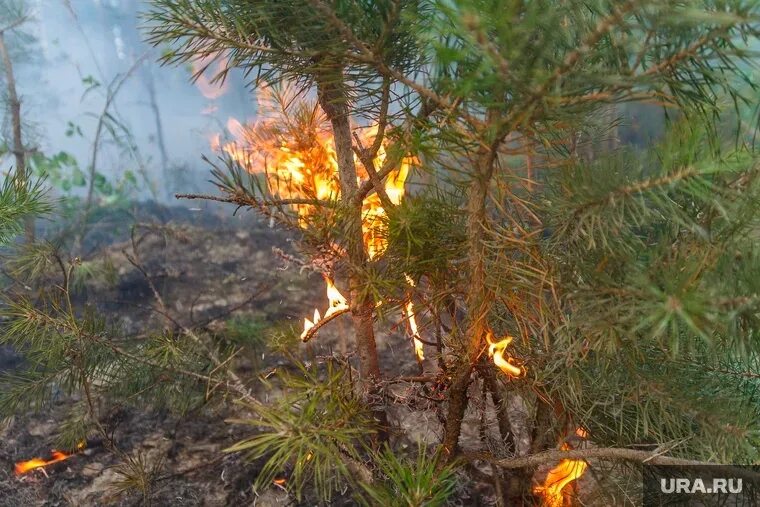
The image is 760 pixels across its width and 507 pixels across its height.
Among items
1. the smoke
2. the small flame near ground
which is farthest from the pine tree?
the smoke

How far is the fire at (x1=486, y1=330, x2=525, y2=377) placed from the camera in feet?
1.49

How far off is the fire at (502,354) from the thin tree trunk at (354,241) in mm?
123

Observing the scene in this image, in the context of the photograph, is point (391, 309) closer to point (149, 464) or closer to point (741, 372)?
point (741, 372)

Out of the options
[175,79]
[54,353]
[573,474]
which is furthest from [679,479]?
[175,79]

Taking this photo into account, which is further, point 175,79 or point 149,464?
point 175,79

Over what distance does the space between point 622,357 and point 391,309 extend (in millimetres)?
217

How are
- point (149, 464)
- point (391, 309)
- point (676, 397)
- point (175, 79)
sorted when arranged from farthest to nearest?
point (175, 79) → point (149, 464) → point (391, 309) → point (676, 397)

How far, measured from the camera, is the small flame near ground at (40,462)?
0.91 meters

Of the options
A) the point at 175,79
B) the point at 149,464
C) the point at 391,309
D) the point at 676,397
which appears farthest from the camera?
the point at 175,79

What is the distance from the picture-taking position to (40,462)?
0.93 m

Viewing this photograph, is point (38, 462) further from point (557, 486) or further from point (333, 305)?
point (557, 486)

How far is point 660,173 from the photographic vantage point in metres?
0.31

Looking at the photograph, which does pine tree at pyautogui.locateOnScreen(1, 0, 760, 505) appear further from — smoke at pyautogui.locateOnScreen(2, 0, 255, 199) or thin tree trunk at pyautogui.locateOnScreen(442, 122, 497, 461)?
smoke at pyautogui.locateOnScreen(2, 0, 255, 199)

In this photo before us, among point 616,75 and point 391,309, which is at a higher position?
point 616,75
